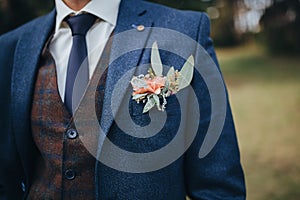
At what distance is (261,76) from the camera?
34.1ft

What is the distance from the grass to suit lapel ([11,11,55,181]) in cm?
323

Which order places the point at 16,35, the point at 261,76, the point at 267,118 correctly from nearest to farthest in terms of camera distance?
the point at 16,35, the point at 267,118, the point at 261,76

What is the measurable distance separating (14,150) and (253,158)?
14.2ft

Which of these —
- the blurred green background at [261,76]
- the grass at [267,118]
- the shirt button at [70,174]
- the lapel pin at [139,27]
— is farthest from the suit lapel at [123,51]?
the grass at [267,118]

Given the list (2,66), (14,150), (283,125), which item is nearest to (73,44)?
(2,66)

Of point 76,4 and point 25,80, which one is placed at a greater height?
point 76,4

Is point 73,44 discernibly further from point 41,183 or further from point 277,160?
point 277,160

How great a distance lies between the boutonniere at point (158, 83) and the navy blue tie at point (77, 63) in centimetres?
17

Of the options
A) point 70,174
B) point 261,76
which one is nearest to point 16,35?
point 70,174

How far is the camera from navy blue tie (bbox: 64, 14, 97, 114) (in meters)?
1.55

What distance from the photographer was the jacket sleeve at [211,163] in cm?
155

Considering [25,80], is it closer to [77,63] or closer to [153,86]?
[77,63]

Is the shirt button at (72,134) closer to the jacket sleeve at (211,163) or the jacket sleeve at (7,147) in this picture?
the jacket sleeve at (7,147)

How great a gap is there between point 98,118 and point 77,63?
0.66 feet
